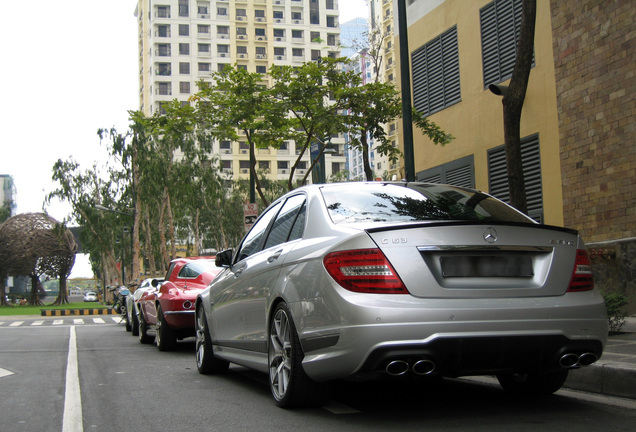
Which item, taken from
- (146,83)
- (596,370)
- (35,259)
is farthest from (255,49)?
(596,370)

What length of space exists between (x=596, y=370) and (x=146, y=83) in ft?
310

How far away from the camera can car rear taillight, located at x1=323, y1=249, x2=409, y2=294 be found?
4463mm

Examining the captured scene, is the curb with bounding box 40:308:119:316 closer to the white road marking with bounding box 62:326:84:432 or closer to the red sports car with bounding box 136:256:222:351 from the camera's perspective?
the red sports car with bounding box 136:256:222:351

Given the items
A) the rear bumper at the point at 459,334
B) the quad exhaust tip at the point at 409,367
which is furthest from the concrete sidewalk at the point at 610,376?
the quad exhaust tip at the point at 409,367

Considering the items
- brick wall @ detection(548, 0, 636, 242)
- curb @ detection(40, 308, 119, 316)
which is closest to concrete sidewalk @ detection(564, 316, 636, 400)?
brick wall @ detection(548, 0, 636, 242)

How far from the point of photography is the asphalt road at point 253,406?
476 cm

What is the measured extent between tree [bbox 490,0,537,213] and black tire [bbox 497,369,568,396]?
3.59 metres

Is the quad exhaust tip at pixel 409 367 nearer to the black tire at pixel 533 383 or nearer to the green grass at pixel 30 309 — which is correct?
the black tire at pixel 533 383

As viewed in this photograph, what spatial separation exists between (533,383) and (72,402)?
143 inches

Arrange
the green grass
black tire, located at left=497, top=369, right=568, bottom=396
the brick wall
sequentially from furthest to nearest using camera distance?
the green grass
the brick wall
black tire, located at left=497, top=369, right=568, bottom=396

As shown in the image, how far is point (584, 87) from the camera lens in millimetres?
13617

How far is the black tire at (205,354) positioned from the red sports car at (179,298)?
2.53m

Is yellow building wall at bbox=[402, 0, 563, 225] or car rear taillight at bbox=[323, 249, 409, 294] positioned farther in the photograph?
yellow building wall at bbox=[402, 0, 563, 225]

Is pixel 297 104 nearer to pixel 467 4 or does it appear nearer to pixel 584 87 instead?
pixel 467 4
